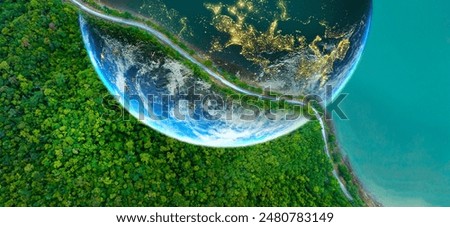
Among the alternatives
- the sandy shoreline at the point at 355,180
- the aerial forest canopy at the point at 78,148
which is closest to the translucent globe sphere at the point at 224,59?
the aerial forest canopy at the point at 78,148

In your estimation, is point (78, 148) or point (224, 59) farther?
point (78, 148)

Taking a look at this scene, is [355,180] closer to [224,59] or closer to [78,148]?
[224,59]

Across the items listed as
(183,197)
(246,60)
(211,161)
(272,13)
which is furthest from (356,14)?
(183,197)

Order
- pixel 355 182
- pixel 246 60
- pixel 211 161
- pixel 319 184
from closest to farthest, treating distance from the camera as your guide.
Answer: pixel 246 60 < pixel 211 161 < pixel 319 184 < pixel 355 182

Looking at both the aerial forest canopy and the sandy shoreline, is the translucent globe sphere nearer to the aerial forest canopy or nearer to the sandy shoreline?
the aerial forest canopy

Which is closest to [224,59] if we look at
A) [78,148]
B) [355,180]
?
[78,148]

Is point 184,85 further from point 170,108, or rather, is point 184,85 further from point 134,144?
point 134,144

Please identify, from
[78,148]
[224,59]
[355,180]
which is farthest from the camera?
[355,180]

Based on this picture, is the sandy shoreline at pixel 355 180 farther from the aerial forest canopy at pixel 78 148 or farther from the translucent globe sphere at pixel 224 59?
the translucent globe sphere at pixel 224 59

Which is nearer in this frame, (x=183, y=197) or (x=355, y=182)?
(x=183, y=197)
